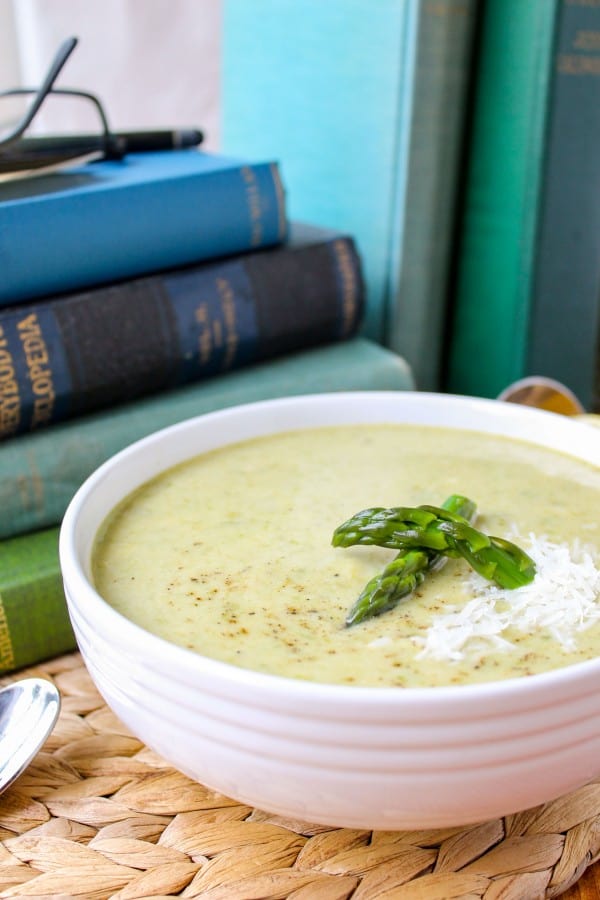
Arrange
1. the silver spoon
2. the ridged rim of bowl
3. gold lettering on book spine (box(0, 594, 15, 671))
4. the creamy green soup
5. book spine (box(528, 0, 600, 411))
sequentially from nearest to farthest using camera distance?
the ridged rim of bowl
the creamy green soup
the silver spoon
gold lettering on book spine (box(0, 594, 15, 671))
book spine (box(528, 0, 600, 411))

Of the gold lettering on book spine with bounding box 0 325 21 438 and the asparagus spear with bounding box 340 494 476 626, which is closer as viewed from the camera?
the asparagus spear with bounding box 340 494 476 626

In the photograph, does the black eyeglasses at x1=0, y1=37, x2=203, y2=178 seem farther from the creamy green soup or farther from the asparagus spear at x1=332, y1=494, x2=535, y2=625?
the asparagus spear at x1=332, y1=494, x2=535, y2=625

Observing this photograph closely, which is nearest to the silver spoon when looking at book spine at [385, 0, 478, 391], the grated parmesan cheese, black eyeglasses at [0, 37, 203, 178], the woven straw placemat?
the woven straw placemat

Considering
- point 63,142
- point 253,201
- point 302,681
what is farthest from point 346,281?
point 302,681

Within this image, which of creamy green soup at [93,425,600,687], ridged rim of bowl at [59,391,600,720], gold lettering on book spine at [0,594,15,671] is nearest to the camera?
ridged rim of bowl at [59,391,600,720]

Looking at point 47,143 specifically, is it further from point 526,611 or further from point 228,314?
point 526,611
